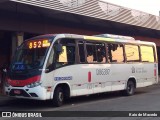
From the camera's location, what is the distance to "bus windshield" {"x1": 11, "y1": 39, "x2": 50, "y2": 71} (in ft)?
44.8

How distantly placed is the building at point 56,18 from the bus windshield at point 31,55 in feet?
11.6

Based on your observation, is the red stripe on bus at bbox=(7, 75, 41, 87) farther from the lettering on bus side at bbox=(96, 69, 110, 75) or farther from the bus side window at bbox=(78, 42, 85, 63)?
the lettering on bus side at bbox=(96, 69, 110, 75)

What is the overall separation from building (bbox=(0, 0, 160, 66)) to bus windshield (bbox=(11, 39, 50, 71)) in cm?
353

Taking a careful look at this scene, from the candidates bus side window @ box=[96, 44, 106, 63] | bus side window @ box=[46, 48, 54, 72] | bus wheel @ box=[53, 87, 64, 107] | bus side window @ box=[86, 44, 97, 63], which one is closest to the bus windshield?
bus side window @ box=[46, 48, 54, 72]

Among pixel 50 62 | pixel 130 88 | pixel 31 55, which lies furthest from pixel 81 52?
pixel 130 88

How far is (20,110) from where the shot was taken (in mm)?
13102

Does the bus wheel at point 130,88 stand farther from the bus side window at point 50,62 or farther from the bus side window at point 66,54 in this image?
the bus side window at point 50,62

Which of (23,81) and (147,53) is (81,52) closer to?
(23,81)

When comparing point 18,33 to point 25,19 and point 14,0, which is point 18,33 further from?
point 14,0

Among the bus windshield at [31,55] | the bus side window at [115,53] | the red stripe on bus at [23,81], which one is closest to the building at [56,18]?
the bus windshield at [31,55]

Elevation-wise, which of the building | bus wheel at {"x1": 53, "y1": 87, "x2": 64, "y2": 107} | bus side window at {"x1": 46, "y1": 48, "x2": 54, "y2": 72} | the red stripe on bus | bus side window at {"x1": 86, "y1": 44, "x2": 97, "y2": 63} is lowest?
bus wheel at {"x1": 53, "y1": 87, "x2": 64, "y2": 107}

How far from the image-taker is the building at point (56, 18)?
64.0ft

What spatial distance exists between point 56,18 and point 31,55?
30.5 ft

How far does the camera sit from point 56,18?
75.6ft
